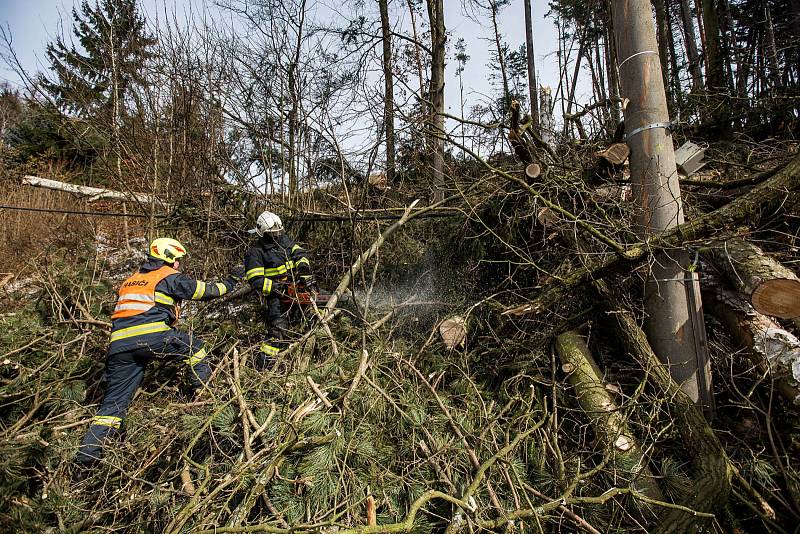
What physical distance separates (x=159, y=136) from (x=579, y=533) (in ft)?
23.7

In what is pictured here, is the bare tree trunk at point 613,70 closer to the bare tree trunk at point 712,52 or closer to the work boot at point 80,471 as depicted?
the bare tree trunk at point 712,52

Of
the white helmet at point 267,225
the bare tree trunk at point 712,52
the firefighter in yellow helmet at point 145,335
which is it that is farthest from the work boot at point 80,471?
the bare tree trunk at point 712,52

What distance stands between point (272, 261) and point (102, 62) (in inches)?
201

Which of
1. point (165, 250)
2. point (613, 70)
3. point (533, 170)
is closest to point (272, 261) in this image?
point (165, 250)

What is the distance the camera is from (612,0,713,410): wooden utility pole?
2898 mm

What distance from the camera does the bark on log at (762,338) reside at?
2.63 m

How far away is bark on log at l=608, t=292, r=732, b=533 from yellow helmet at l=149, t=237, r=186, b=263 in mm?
3772

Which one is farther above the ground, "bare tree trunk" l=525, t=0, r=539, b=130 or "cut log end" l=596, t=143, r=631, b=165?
"bare tree trunk" l=525, t=0, r=539, b=130

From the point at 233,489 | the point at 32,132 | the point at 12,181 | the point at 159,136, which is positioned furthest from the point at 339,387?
the point at 32,132

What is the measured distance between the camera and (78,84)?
6543 mm

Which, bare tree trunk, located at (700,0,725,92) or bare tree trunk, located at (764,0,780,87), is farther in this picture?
bare tree trunk, located at (700,0,725,92)

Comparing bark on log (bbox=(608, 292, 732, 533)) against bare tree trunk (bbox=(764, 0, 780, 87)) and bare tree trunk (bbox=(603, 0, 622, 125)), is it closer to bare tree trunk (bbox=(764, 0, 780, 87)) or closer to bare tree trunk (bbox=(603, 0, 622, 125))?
bare tree trunk (bbox=(603, 0, 622, 125))

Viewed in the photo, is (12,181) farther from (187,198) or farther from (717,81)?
(717,81)

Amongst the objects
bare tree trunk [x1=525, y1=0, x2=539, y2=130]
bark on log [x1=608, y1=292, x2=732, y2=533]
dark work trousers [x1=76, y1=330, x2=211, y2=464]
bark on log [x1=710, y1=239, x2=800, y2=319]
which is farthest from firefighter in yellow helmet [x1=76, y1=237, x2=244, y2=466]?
bare tree trunk [x1=525, y1=0, x2=539, y2=130]
